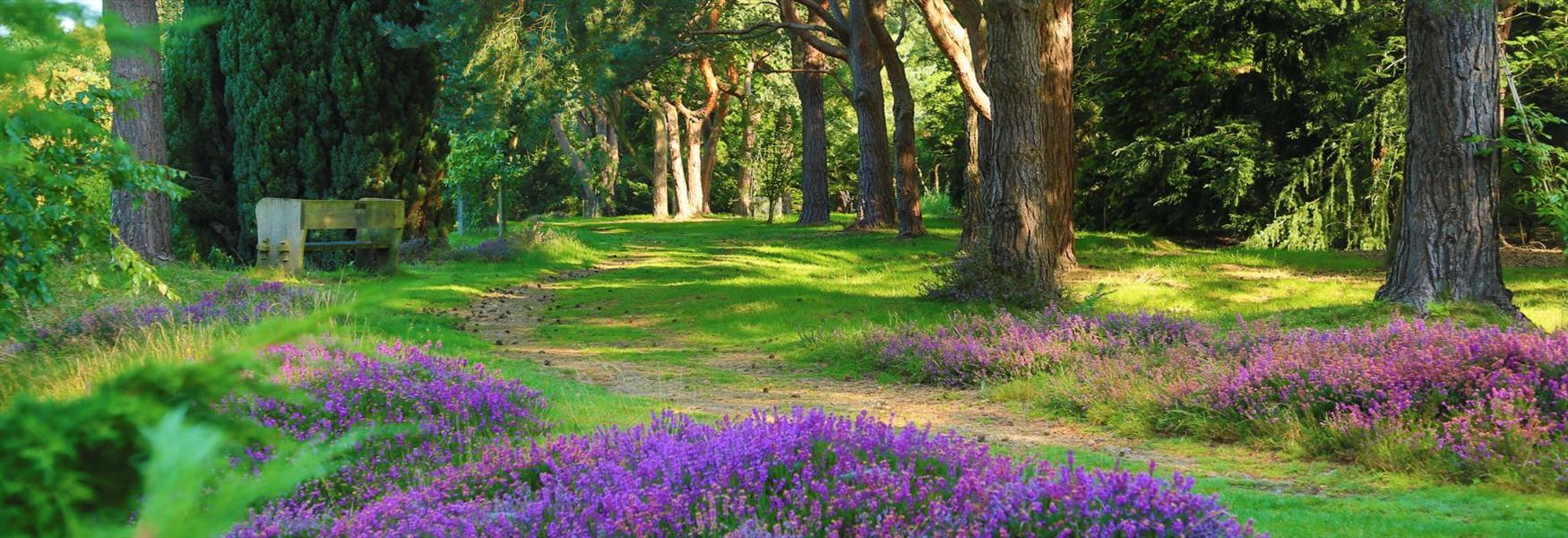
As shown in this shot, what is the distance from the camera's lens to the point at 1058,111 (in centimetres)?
1363

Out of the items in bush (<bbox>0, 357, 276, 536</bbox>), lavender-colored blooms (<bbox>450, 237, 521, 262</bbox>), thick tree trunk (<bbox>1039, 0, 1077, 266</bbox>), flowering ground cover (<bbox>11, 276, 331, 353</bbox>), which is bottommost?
flowering ground cover (<bbox>11, 276, 331, 353</bbox>)

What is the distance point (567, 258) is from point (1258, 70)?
1326cm

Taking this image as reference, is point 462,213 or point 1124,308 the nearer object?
point 1124,308

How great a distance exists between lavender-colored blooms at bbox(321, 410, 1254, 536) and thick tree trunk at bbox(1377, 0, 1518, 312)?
8.04m

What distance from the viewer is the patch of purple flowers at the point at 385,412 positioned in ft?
15.5

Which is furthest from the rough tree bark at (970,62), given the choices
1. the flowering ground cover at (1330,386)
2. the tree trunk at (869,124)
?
the flowering ground cover at (1330,386)

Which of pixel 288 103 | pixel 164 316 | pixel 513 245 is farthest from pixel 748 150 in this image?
pixel 164 316

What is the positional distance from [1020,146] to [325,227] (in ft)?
30.6

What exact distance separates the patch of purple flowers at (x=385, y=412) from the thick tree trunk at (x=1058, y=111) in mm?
7977

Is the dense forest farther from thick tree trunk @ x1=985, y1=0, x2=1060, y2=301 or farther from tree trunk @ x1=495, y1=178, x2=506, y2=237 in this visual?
tree trunk @ x1=495, y1=178, x2=506, y2=237

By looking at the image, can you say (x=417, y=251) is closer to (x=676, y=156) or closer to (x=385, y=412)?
(x=385, y=412)

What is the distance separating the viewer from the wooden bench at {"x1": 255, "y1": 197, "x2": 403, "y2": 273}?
15234 millimetres

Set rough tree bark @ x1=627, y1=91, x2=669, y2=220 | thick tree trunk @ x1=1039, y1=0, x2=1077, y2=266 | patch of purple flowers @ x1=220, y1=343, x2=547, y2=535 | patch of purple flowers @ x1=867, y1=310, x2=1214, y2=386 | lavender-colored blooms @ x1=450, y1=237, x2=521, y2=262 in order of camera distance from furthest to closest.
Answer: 1. rough tree bark @ x1=627, y1=91, x2=669, y2=220
2. lavender-colored blooms @ x1=450, y1=237, x2=521, y2=262
3. thick tree trunk @ x1=1039, y1=0, x2=1077, y2=266
4. patch of purple flowers @ x1=867, y1=310, x2=1214, y2=386
5. patch of purple flowers @ x1=220, y1=343, x2=547, y2=535

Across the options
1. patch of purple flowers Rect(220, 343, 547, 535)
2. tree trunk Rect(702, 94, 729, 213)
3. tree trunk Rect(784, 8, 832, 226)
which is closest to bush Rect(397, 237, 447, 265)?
patch of purple flowers Rect(220, 343, 547, 535)
